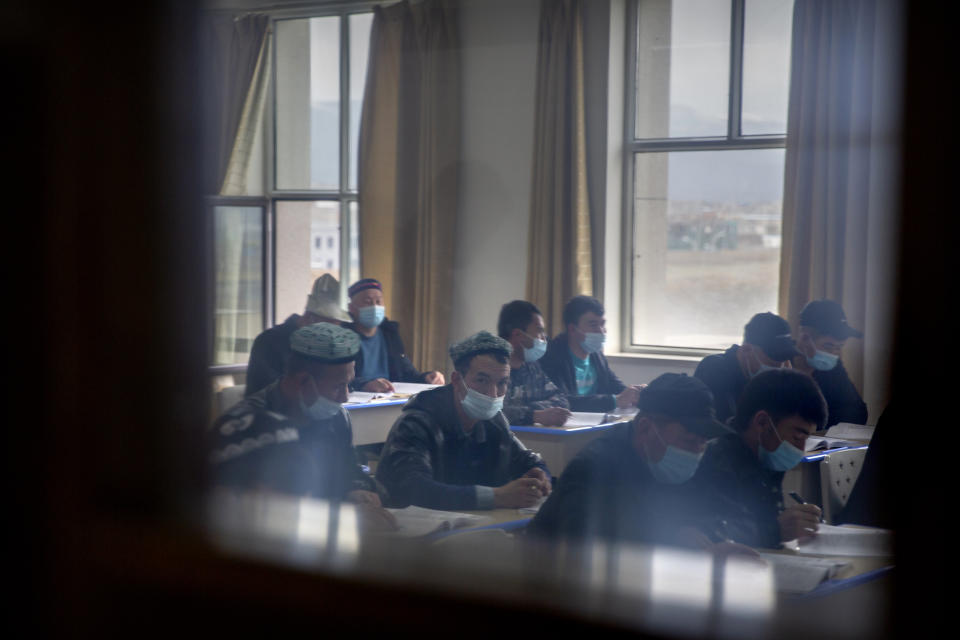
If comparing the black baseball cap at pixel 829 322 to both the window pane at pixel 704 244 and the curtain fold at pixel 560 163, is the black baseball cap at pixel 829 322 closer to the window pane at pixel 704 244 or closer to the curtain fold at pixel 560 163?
the window pane at pixel 704 244

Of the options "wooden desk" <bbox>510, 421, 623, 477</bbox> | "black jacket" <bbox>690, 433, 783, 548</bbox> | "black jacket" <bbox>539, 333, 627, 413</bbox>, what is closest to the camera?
"black jacket" <bbox>690, 433, 783, 548</bbox>

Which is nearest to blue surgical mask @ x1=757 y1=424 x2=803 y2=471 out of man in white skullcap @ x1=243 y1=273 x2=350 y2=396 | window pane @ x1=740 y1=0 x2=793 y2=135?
man in white skullcap @ x1=243 y1=273 x2=350 y2=396

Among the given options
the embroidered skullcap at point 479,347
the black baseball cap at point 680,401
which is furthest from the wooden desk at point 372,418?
the black baseball cap at point 680,401

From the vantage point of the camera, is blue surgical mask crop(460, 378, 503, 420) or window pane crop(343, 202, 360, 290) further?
window pane crop(343, 202, 360, 290)

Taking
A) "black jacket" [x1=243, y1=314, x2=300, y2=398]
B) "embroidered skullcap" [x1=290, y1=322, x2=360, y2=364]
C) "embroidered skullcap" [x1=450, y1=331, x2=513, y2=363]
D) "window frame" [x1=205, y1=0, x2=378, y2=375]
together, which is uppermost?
"window frame" [x1=205, y1=0, x2=378, y2=375]

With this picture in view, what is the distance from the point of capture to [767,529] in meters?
2.76

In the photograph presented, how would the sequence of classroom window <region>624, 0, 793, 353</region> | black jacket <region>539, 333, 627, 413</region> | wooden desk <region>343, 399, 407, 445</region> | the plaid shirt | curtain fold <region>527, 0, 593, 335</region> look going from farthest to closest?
curtain fold <region>527, 0, 593, 335</region>
classroom window <region>624, 0, 793, 353</region>
black jacket <region>539, 333, 627, 413</region>
wooden desk <region>343, 399, 407, 445</region>
the plaid shirt

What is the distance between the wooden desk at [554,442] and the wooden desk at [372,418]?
84 centimetres

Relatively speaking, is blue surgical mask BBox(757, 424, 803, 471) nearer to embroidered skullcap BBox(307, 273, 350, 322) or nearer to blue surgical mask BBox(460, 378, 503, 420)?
blue surgical mask BBox(460, 378, 503, 420)

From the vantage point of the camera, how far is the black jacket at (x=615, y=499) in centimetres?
227

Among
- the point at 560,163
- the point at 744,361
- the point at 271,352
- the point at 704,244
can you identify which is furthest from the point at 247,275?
the point at 704,244

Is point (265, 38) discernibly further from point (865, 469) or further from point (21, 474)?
point (21, 474)

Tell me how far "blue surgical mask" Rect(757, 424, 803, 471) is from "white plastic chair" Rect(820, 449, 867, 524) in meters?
0.94

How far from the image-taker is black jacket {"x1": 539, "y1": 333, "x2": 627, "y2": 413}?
5.29 meters
